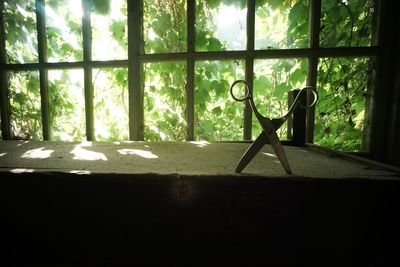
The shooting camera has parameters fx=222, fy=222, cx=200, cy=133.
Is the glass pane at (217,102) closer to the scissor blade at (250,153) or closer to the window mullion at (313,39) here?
the window mullion at (313,39)

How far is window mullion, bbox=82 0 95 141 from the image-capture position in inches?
53.9

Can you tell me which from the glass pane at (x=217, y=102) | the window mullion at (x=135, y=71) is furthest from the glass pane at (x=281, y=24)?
the window mullion at (x=135, y=71)

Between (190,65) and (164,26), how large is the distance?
1.16 ft

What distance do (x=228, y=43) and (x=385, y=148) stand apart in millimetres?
1074

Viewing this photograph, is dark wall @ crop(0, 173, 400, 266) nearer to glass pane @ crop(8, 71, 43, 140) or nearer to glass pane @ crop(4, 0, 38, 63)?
glass pane @ crop(8, 71, 43, 140)

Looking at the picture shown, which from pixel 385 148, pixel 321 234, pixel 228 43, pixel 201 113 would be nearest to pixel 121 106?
pixel 201 113

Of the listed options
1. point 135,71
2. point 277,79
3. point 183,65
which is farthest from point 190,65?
point 277,79

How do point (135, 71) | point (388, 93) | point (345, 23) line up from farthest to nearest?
point (135, 71), point (345, 23), point (388, 93)

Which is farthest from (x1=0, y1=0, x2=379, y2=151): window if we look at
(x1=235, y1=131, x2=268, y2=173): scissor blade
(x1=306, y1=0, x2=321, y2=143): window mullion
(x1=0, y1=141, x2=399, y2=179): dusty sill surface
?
(x1=235, y1=131, x2=268, y2=173): scissor blade

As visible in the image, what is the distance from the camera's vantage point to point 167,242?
592mm

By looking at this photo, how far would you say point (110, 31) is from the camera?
1.55 m

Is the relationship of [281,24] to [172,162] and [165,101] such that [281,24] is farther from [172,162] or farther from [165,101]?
[172,162]

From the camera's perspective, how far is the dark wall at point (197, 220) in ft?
1.76

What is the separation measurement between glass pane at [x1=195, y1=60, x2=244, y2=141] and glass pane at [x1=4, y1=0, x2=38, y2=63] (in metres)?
1.23
